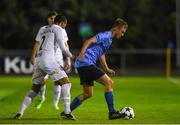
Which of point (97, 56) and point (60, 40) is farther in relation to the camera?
point (97, 56)

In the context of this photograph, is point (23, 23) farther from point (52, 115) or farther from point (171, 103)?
point (52, 115)

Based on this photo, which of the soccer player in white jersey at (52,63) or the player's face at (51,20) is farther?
the player's face at (51,20)

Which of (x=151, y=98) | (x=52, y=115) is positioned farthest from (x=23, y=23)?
(x=52, y=115)

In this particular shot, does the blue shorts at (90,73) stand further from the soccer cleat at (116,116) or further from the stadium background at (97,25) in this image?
the stadium background at (97,25)

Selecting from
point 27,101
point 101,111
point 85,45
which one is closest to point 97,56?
point 85,45

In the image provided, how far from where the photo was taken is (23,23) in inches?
2149

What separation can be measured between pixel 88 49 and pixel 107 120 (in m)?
1.47

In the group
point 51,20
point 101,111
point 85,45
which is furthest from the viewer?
point 101,111

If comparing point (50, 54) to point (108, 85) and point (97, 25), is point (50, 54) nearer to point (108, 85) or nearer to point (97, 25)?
point (108, 85)

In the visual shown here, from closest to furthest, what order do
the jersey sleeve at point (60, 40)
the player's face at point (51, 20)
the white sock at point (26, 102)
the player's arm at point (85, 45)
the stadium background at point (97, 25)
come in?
the player's arm at point (85, 45), the jersey sleeve at point (60, 40), the white sock at point (26, 102), the player's face at point (51, 20), the stadium background at point (97, 25)

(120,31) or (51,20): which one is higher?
(51,20)

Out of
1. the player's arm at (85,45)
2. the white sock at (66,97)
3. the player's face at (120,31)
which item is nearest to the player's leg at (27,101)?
the white sock at (66,97)

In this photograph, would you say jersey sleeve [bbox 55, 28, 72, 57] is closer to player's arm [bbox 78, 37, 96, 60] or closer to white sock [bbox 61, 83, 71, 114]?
player's arm [bbox 78, 37, 96, 60]

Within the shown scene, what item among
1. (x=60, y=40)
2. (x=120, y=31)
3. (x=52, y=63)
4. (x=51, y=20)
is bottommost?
(x=52, y=63)
